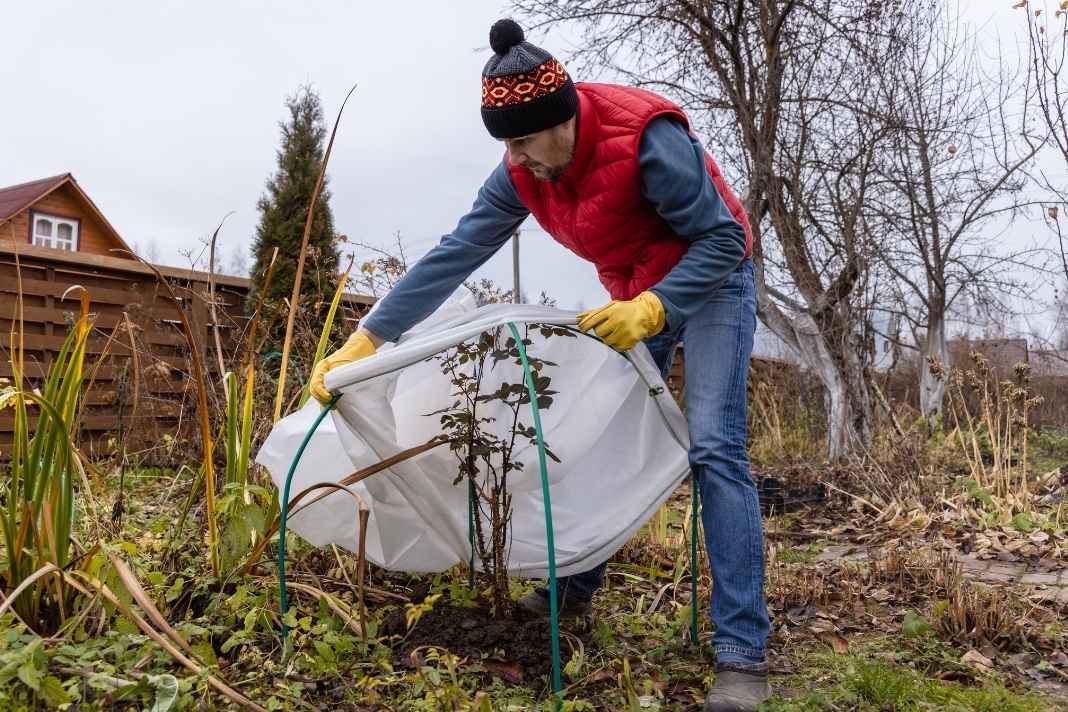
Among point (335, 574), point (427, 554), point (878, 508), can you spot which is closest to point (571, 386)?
point (427, 554)

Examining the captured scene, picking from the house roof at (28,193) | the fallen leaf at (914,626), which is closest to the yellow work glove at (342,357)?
the fallen leaf at (914,626)

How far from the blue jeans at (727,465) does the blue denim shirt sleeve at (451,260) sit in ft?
1.94

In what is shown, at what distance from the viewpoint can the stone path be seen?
267 cm

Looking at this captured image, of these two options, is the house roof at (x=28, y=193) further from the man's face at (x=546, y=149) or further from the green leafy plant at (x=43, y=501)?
the man's face at (x=546, y=149)

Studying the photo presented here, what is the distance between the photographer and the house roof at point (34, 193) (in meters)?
14.0

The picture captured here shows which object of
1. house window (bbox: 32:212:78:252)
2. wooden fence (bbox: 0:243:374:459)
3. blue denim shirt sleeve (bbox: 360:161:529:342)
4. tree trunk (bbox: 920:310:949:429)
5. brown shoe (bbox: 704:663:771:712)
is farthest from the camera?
house window (bbox: 32:212:78:252)

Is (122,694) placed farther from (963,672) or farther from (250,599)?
(963,672)

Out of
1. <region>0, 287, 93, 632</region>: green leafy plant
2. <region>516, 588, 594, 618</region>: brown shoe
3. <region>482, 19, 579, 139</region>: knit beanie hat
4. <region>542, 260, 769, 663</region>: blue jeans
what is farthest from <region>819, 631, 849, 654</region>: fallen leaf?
<region>0, 287, 93, 632</region>: green leafy plant

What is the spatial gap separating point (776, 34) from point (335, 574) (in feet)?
16.2

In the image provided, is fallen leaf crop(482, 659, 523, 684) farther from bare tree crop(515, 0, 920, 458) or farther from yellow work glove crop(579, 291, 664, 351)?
bare tree crop(515, 0, 920, 458)

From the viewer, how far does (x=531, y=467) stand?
6.56 feet

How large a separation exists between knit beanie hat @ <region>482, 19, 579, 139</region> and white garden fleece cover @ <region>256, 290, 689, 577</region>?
0.44m

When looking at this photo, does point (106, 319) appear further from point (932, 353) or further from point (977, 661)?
point (932, 353)

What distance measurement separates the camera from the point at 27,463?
176cm
